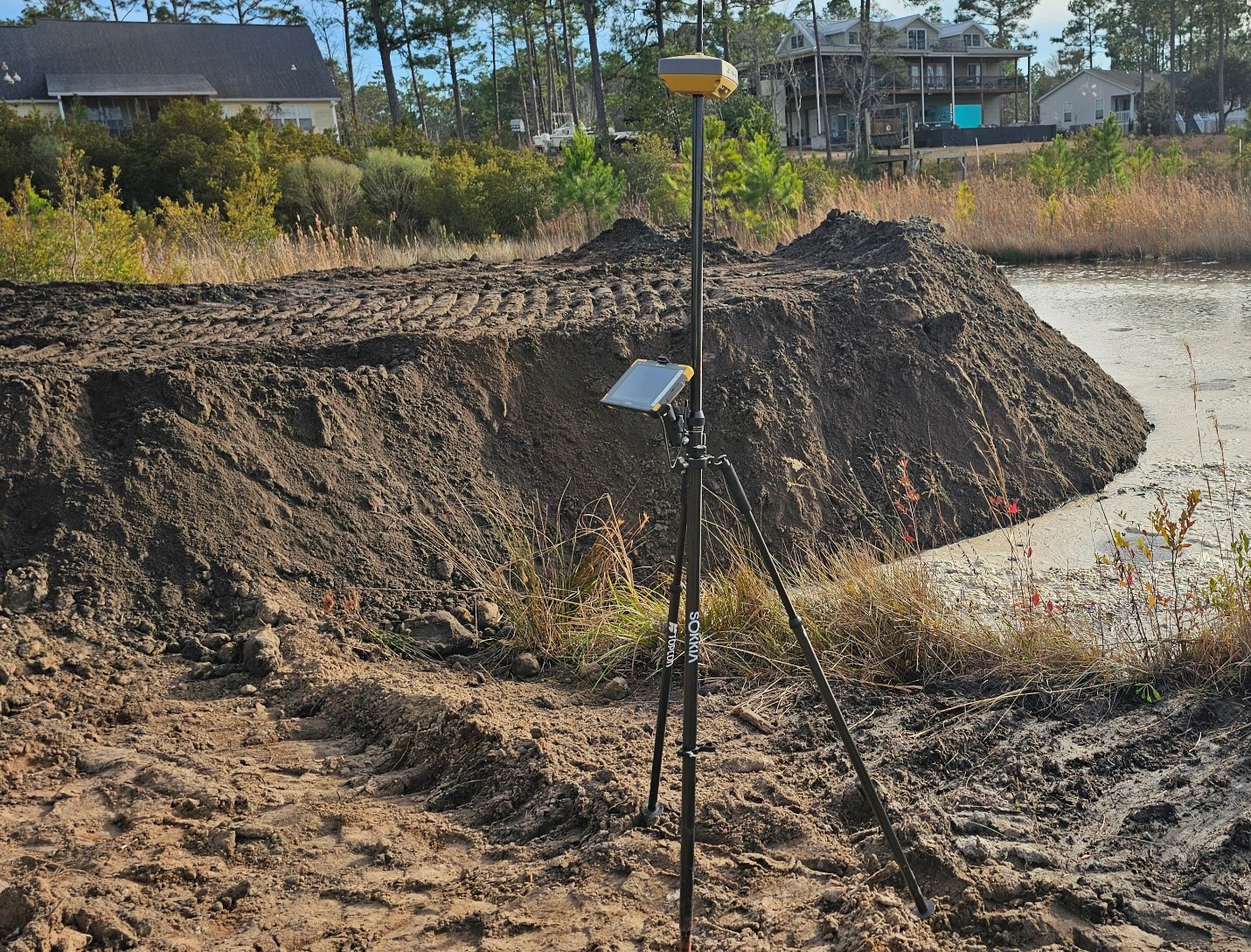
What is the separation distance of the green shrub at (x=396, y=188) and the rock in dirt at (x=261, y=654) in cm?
1359

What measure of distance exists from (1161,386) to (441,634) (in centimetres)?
675

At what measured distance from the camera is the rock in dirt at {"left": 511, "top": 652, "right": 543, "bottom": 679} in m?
4.65

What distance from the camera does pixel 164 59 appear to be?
124 feet

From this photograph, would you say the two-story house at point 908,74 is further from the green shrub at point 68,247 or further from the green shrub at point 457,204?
the green shrub at point 68,247

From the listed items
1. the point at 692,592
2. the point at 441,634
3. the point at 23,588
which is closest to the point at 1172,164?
the point at 441,634

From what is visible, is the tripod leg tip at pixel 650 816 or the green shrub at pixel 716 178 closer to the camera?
the tripod leg tip at pixel 650 816

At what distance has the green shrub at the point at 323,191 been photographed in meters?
17.2

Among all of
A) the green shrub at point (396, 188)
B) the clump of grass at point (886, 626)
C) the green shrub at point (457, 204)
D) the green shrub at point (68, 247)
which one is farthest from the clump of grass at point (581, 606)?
the green shrub at point (396, 188)

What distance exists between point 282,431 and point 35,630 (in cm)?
159

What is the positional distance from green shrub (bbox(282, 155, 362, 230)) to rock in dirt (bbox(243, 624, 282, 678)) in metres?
13.5

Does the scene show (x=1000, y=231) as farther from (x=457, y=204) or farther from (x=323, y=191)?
(x=323, y=191)

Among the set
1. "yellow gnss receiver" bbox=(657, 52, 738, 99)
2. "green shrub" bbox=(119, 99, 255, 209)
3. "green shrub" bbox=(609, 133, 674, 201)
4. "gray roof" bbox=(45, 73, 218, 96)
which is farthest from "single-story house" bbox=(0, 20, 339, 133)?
"yellow gnss receiver" bbox=(657, 52, 738, 99)

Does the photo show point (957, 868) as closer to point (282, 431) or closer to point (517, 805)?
point (517, 805)

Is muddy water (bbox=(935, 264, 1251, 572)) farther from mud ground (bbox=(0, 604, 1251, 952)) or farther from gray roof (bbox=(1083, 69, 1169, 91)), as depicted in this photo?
gray roof (bbox=(1083, 69, 1169, 91))
